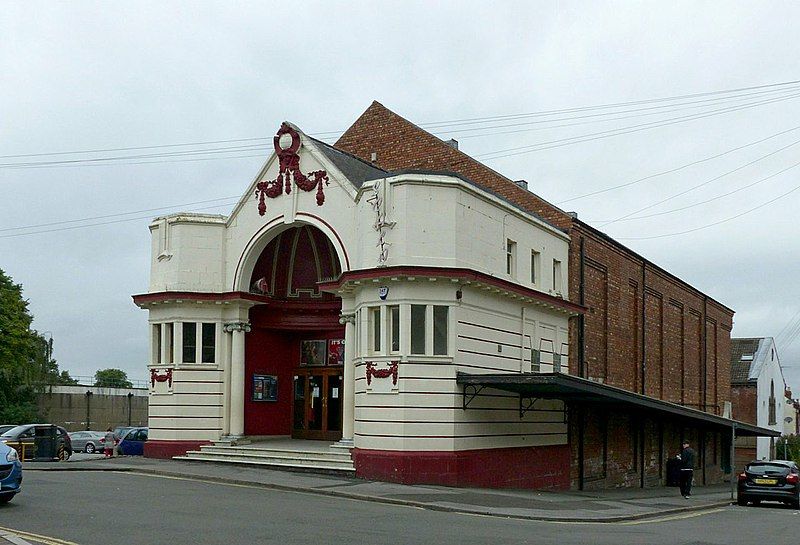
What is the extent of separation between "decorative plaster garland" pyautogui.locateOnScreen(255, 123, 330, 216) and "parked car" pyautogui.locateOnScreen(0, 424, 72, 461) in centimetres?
1215

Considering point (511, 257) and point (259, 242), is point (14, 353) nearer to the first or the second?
point (259, 242)

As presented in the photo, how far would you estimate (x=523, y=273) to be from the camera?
29156mm

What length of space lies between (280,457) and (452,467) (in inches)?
218

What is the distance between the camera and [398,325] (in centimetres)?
2469

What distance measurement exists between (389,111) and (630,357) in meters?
13.9

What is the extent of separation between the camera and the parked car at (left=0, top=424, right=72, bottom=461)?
3328cm

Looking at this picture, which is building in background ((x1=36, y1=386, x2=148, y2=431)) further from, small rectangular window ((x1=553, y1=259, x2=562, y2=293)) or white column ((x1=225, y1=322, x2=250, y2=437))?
small rectangular window ((x1=553, y1=259, x2=562, y2=293))

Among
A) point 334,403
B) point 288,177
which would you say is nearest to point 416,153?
point 288,177

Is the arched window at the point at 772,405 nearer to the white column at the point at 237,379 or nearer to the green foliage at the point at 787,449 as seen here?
the green foliage at the point at 787,449

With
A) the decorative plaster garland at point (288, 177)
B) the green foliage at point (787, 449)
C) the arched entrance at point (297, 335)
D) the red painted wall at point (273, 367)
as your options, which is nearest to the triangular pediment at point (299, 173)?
the decorative plaster garland at point (288, 177)

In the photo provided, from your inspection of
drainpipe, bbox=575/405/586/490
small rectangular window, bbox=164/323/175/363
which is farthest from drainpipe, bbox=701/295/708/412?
small rectangular window, bbox=164/323/175/363

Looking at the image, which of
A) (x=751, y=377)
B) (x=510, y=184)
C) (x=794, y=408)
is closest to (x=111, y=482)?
(x=510, y=184)

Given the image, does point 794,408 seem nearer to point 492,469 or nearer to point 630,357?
point 630,357

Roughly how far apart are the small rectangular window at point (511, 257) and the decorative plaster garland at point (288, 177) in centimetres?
565
